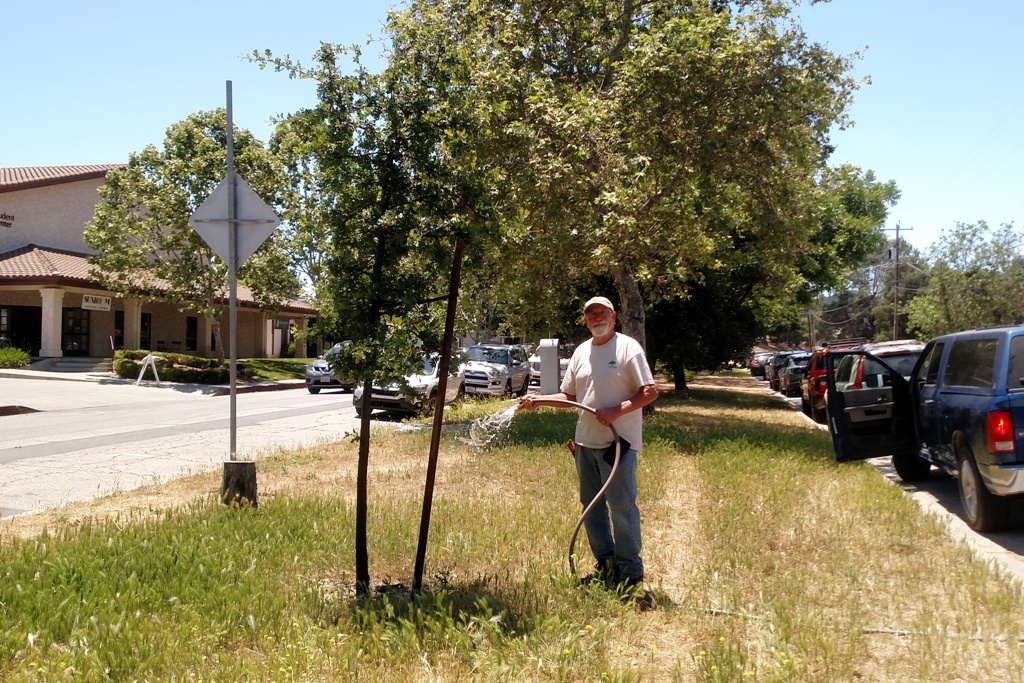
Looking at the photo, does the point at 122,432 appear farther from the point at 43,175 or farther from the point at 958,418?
the point at 43,175

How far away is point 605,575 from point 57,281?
31.5 m

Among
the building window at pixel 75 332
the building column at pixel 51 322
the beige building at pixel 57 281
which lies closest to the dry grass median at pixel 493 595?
the building column at pixel 51 322

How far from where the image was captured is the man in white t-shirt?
5473mm

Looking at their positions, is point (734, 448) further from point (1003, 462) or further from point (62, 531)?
point (62, 531)

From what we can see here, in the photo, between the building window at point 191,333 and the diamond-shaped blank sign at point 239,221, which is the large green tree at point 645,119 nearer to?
the diamond-shaped blank sign at point 239,221

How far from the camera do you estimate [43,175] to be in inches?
1459

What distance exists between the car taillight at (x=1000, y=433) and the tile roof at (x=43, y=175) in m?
34.9

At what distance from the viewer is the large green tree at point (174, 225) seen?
30875mm

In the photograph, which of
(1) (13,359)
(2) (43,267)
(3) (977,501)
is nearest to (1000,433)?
(3) (977,501)

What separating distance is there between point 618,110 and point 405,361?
34.7 feet

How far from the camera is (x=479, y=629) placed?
4.69 m

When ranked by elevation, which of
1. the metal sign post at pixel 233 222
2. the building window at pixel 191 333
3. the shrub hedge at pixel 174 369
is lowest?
the shrub hedge at pixel 174 369

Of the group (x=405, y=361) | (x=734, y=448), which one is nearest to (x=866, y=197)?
(x=734, y=448)

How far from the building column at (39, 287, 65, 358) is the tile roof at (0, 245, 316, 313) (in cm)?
86
